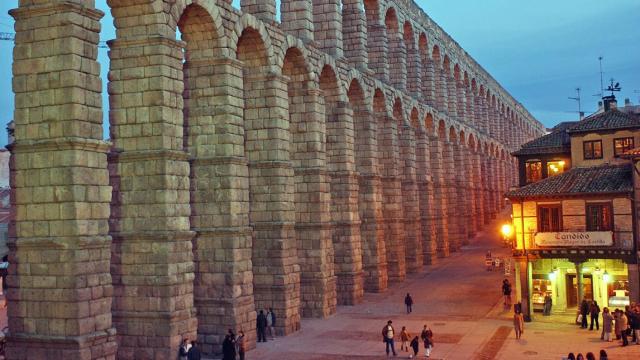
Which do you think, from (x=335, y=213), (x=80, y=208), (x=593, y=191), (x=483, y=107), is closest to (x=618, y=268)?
(x=593, y=191)

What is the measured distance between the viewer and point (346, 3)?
46.0 metres

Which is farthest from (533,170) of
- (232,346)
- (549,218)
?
(232,346)

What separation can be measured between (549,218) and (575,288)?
160 inches

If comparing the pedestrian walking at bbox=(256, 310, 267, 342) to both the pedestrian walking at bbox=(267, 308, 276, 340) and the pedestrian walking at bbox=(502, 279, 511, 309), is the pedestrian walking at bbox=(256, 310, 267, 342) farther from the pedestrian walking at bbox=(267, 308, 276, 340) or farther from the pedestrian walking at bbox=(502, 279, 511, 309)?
the pedestrian walking at bbox=(502, 279, 511, 309)

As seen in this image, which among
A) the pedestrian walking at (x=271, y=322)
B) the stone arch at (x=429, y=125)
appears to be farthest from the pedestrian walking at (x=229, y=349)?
the stone arch at (x=429, y=125)

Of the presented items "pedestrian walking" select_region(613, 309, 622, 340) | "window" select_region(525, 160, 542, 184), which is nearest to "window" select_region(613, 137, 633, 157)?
"window" select_region(525, 160, 542, 184)

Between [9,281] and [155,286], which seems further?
[155,286]

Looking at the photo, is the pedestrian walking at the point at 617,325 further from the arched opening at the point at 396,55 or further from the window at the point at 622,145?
the arched opening at the point at 396,55

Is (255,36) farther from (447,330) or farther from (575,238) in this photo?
(575,238)

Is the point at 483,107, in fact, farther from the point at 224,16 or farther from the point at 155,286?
the point at 155,286

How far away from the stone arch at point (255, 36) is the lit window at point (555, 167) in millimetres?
18993

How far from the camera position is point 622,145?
1449 inches

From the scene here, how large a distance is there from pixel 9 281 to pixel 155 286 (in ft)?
15.5

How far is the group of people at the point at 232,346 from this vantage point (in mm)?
24875
